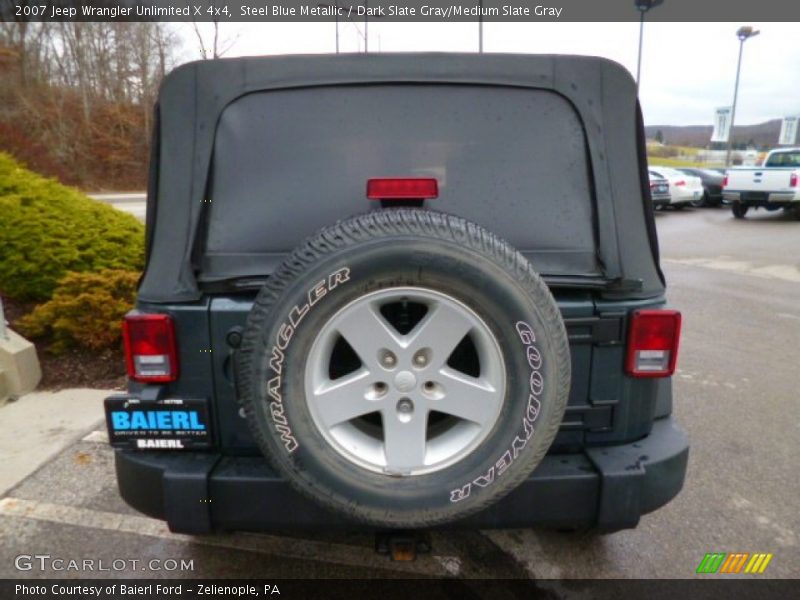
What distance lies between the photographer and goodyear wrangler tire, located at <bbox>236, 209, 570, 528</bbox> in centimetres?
174

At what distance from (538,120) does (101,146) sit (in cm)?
3640

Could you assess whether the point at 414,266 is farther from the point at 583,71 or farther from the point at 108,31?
the point at 108,31

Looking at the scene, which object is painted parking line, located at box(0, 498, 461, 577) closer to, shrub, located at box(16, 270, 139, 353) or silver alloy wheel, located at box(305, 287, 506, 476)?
silver alloy wheel, located at box(305, 287, 506, 476)

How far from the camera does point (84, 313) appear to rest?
4852 millimetres

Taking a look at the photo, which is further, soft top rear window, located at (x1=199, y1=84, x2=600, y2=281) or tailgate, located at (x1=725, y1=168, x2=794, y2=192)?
tailgate, located at (x1=725, y1=168, x2=794, y2=192)

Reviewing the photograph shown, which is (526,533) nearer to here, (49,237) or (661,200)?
(49,237)

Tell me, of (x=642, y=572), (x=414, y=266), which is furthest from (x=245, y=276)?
(x=642, y=572)

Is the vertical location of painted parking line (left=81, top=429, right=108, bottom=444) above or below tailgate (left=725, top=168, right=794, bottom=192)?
below

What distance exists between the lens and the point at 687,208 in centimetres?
2183

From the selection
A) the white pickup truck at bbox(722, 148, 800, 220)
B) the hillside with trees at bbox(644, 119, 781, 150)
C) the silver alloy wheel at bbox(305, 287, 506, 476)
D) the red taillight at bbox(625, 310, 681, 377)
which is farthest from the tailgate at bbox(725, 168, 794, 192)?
the hillside with trees at bbox(644, 119, 781, 150)

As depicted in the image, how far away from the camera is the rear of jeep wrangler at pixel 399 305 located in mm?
1774

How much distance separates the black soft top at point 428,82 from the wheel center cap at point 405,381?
2.77 feet

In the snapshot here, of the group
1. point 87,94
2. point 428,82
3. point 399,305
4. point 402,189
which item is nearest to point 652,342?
point 399,305

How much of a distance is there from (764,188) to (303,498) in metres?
18.6
